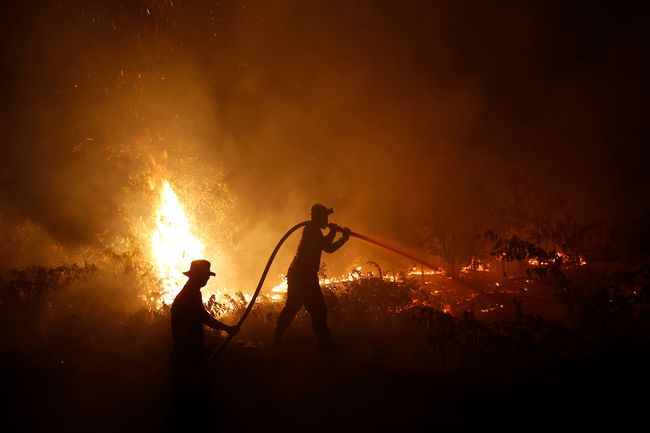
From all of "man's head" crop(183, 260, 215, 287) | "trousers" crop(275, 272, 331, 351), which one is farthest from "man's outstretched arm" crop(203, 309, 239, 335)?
"trousers" crop(275, 272, 331, 351)

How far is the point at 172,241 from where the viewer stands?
43.0 ft

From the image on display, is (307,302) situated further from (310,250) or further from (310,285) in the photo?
(310,250)

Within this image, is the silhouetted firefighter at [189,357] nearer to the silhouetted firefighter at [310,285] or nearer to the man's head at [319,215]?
the silhouetted firefighter at [310,285]

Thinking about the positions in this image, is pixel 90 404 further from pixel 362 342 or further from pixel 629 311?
pixel 629 311

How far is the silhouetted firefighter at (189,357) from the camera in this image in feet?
13.2

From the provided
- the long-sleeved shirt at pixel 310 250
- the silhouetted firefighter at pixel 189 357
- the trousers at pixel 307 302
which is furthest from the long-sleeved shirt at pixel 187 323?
the long-sleeved shirt at pixel 310 250

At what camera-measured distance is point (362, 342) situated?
22.1ft

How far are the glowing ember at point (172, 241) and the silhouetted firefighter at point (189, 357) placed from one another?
7208mm

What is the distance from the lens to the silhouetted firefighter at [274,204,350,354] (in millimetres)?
5703

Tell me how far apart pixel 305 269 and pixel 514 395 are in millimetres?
3102

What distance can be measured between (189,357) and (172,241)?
9.38 m

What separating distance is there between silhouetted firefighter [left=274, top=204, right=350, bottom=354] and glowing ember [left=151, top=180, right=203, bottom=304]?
6.39 m

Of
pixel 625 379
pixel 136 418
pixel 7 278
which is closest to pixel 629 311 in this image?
pixel 625 379

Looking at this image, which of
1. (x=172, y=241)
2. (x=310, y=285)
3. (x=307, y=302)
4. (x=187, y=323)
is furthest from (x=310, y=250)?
(x=172, y=241)
